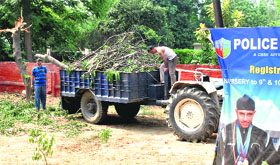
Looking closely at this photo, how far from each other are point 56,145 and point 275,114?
5.20 m

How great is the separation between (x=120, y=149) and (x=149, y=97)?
2492 millimetres

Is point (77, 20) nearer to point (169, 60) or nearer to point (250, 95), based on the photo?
point (169, 60)

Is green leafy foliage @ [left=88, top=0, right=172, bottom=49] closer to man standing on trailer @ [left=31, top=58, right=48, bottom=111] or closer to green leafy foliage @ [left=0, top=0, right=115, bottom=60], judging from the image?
green leafy foliage @ [left=0, top=0, right=115, bottom=60]

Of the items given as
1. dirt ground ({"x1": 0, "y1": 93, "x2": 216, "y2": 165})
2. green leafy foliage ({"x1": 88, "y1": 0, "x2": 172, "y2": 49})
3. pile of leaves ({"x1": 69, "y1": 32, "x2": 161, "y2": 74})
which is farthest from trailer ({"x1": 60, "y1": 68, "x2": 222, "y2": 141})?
green leafy foliage ({"x1": 88, "y1": 0, "x2": 172, "y2": 49})

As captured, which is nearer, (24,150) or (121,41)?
(24,150)

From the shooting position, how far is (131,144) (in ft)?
27.7

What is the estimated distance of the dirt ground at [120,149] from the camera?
7.05 meters

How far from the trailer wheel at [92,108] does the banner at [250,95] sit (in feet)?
19.8

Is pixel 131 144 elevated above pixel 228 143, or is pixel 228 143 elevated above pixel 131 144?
pixel 228 143

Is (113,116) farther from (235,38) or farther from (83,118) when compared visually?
(235,38)

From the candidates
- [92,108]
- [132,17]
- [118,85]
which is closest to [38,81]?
[92,108]

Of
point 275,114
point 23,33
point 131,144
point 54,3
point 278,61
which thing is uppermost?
point 54,3

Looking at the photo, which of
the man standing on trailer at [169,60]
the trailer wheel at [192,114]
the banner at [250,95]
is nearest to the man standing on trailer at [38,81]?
the man standing on trailer at [169,60]

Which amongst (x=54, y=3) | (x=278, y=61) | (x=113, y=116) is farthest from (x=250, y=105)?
(x=54, y=3)
